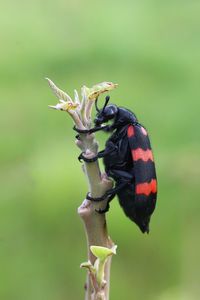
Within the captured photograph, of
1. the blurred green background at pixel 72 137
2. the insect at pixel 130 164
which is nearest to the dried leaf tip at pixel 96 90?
the insect at pixel 130 164

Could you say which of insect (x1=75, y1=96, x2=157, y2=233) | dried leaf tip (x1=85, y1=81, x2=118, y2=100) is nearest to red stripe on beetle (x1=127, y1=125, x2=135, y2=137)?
insect (x1=75, y1=96, x2=157, y2=233)

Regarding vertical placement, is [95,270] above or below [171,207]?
above

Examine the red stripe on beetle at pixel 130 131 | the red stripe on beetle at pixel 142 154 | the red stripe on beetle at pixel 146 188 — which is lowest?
the red stripe on beetle at pixel 146 188

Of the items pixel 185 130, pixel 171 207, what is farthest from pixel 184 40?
pixel 171 207

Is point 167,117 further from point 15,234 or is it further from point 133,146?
point 133,146

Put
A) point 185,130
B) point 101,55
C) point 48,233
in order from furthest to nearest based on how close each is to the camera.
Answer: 1. point 101,55
2. point 185,130
3. point 48,233

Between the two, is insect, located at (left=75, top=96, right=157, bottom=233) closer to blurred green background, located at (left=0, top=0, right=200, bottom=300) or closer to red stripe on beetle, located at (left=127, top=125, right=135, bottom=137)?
red stripe on beetle, located at (left=127, top=125, right=135, bottom=137)

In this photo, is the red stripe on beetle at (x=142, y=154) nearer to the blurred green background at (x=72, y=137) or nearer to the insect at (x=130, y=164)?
the insect at (x=130, y=164)
